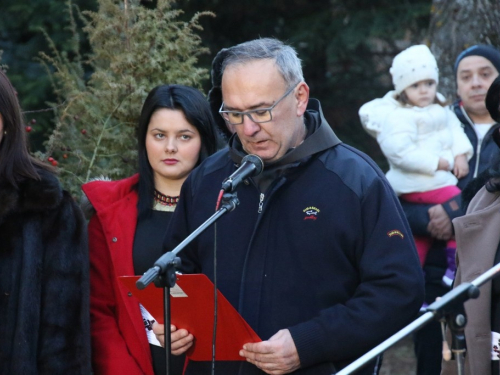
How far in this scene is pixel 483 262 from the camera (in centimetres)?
372

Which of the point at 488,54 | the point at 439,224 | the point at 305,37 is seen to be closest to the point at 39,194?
the point at 439,224

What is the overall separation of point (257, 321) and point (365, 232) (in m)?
0.56

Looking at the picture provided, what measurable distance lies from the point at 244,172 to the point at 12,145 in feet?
4.28

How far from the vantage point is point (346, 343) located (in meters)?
3.23

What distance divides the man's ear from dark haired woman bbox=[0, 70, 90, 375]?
46.4 inches

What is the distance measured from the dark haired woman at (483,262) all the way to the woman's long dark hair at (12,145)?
1.99 metres

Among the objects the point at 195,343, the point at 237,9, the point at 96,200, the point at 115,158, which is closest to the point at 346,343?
the point at 195,343

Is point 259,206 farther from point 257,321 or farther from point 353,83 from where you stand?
point 353,83

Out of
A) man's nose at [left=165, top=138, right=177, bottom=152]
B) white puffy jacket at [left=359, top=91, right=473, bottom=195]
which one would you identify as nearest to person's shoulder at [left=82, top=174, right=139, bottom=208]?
man's nose at [left=165, top=138, right=177, bottom=152]

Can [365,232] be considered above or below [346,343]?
above

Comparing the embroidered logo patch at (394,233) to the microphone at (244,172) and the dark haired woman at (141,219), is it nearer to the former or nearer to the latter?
the microphone at (244,172)

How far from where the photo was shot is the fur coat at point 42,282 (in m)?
3.69

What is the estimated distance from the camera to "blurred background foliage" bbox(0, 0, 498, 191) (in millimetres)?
9492

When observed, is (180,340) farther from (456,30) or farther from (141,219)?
(456,30)
